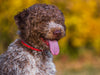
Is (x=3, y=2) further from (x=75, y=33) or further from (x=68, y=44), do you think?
(x=68, y=44)

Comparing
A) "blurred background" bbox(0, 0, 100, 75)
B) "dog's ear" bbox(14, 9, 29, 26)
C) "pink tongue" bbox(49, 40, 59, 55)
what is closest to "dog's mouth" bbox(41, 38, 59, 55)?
"pink tongue" bbox(49, 40, 59, 55)

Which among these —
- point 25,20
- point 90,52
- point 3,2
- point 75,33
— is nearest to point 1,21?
point 3,2

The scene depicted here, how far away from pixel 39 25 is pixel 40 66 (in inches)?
33.0

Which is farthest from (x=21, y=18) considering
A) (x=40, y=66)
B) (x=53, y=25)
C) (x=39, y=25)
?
(x=40, y=66)

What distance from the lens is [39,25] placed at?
5465 mm

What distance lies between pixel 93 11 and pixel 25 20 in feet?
36.8

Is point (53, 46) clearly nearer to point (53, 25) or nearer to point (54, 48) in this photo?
point (54, 48)

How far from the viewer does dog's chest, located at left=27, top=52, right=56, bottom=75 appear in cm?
540

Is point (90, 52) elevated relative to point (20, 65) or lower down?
lower down

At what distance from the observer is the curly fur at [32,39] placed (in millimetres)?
5363

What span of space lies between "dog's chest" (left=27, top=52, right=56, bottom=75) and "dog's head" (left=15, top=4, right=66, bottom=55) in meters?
0.37

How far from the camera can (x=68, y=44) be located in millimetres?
17562

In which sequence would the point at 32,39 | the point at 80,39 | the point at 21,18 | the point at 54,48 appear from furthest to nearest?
the point at 80,39, the point at 21,18, the point at 32,39, the point at 54,48

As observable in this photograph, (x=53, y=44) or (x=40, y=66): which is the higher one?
(x=53, y=44)
